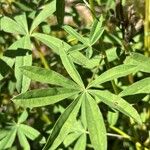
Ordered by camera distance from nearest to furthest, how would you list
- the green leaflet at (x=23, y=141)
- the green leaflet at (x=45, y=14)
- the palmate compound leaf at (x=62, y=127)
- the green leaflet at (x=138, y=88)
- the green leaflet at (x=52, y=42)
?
1. the palmate compound leaf at (x=62, y=127)
2. the green leaflet at (x=138, y=88)
3. the green leaflet at (x=52, y=42)
4. the green leaflet at (x=45, y=14)
5. the green leaflet at (x=23, y=141)

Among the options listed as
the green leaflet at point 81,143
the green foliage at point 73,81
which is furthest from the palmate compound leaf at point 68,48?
the green leaflet at point 81,143

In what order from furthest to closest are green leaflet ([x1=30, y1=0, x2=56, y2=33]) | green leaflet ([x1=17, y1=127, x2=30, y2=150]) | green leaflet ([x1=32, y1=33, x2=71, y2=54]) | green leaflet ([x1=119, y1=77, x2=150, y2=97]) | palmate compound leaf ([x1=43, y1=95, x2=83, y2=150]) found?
green leaflet ([x1=17, y1=127, x2=30, y2=150]) → green leaflet ([x1=30, y1=0, x2=56, y2=33]) → green leaflet ([x1=32, y1=33, x2=71, y2=54]) → green leaflet ([x1=119, y1=77, x2=150, y2=97]) → palmate compound leaf ([x1=43, y1=95, x2=83, y2=150])

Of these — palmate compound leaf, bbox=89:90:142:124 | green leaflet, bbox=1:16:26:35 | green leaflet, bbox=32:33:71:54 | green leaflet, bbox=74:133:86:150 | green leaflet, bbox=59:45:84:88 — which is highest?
green leaflet, bbox=1:16:26:35

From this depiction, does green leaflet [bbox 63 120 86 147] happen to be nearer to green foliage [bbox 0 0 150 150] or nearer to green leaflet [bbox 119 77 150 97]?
green foliage [bbox 0 0 150 150]

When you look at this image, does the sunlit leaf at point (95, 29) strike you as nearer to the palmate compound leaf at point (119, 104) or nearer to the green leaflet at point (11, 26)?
the palmate compound leaf at point (119, 104)

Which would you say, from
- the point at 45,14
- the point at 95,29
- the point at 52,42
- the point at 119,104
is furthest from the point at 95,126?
the point at 45,14

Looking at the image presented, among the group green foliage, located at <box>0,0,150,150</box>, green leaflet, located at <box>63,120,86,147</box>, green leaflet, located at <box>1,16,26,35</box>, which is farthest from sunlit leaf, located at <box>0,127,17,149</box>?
green leaflet, located at <box>1,16,26,35</box>
